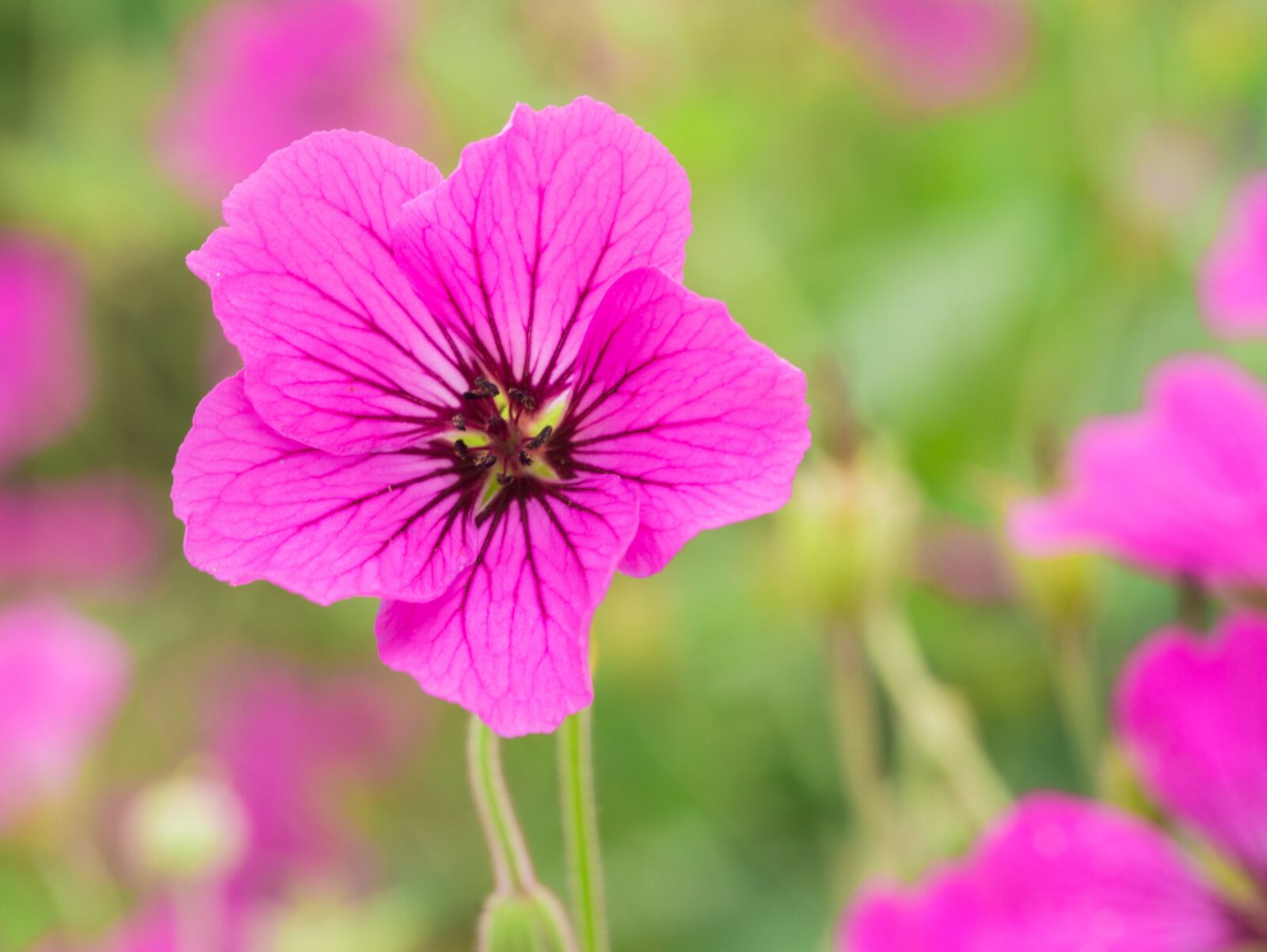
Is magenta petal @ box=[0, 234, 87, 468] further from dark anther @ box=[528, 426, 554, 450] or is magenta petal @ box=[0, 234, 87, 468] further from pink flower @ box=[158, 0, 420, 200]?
dark anther @ box=[528, 426, 554, 450]

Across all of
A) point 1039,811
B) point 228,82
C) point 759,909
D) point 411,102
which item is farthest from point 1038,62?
point 1039,811

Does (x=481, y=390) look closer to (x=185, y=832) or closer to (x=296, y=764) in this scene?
(x=185, y=832)

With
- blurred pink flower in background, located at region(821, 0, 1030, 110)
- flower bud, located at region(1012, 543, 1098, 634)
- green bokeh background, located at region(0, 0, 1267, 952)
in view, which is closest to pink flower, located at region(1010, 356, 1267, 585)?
flower bud, located at region(1012, 543, 1098, 634)

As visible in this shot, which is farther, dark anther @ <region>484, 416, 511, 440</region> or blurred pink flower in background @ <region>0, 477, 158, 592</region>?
blurred pink flower in background @ <region>0, 477, 158, 592</region>

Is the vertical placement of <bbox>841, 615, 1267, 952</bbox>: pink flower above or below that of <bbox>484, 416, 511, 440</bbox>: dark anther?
below

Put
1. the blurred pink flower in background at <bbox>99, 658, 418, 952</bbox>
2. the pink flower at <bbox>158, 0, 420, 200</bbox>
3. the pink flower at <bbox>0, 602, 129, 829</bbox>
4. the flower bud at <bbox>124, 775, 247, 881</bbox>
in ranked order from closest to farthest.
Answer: the flower bud at <bbox>124, 775, 247, 881</bbox>
the pink flower at <bbox>0, 602, 129, 829</bbox>
the blurred pink flower in background at <bbox>99, 658, 418, 952</bbox>
the pink flower at <bbox>158, 0, 420, 200</bbox>

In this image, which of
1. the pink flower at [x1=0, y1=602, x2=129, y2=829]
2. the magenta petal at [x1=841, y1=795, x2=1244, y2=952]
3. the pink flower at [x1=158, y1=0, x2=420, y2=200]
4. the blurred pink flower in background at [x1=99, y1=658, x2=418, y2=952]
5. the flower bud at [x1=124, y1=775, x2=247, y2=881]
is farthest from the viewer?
the pink flower at [x1=158, y1=0, x2=420, y2=200]

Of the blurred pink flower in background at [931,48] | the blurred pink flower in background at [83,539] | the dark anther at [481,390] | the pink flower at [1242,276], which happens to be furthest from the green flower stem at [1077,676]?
the blurred pink flower in background at [83,539]

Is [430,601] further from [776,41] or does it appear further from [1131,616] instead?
[776,41]
